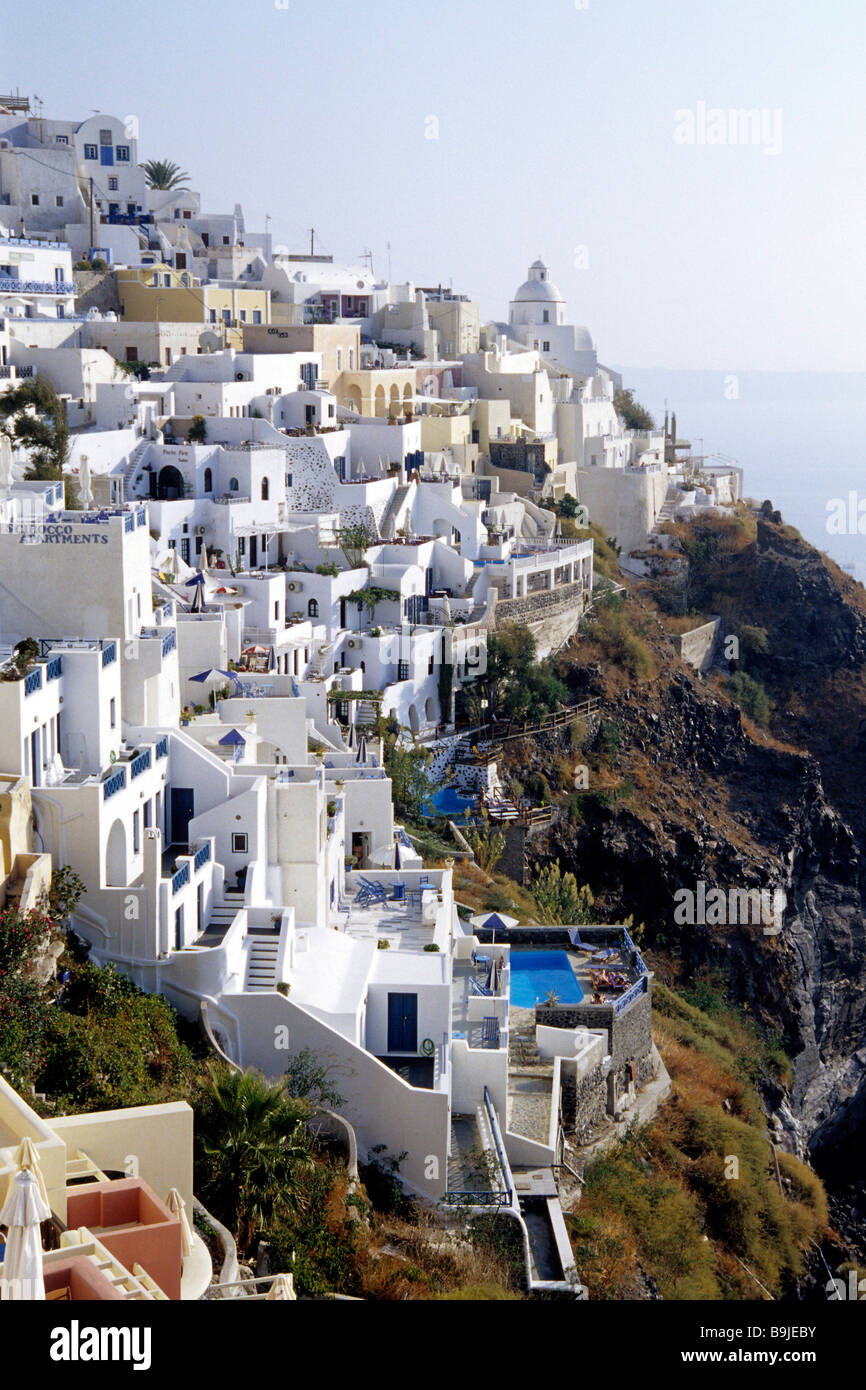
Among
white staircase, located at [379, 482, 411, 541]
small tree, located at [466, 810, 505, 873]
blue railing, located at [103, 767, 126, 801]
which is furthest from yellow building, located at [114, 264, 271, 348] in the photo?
blue railing, located at [103, 767, 126, 801]

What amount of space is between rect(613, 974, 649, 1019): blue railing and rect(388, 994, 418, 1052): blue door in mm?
4415

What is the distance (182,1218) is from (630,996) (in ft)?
41.9

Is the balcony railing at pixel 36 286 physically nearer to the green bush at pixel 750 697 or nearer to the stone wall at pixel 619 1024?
the green bush at pixel 750 697

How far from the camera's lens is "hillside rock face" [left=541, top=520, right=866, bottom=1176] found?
3350 cm

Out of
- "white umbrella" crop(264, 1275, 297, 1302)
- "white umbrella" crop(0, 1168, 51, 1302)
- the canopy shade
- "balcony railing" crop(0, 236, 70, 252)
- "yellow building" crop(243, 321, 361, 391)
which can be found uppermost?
"balcony railing" crop(0, 236, 70, 252)

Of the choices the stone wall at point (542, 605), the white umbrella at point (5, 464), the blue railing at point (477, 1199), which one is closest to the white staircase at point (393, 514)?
the stone wall at point (542, 605)

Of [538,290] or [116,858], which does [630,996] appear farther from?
[538,290]

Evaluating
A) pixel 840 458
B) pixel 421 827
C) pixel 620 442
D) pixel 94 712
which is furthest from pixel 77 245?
pixel 840 458

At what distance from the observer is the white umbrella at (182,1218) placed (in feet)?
29.5

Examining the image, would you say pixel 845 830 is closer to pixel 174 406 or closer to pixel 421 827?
pixel 421 827

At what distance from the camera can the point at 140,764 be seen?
1675 cm

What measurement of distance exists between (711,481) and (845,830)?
1570 cm

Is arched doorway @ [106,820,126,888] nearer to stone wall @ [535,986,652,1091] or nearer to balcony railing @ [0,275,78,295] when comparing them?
stone wall @ [535,986,652,1091]

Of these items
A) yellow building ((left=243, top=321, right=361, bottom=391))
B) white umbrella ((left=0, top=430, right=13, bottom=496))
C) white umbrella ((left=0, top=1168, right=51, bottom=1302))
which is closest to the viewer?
white umbrella ((left=0, top=1168, right=51, bottom=1302))
